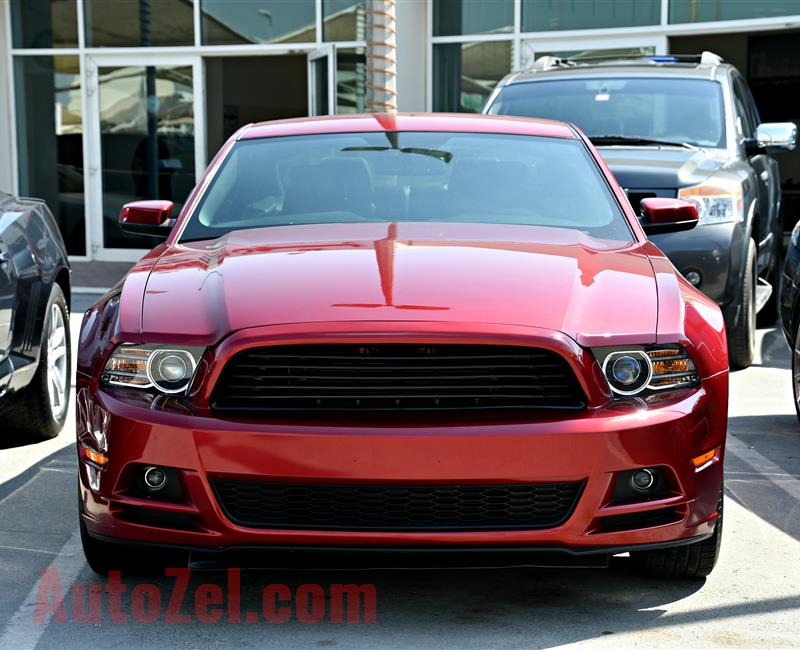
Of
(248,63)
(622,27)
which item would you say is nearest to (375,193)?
(622,27)

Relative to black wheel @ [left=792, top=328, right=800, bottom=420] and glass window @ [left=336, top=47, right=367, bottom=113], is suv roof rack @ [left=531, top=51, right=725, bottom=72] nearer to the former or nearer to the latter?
black wheel @ [left=792, top=328, right=800, bottom=420]

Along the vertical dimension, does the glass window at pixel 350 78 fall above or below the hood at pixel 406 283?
above

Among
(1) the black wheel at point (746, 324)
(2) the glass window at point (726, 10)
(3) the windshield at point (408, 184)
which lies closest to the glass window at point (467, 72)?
(2) the glass window at point (726, 10)

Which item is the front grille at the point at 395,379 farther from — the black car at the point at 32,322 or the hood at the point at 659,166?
the hood at the point at 659,166

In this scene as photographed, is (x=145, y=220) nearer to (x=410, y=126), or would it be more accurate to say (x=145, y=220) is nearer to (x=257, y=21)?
(x=410, y=126)

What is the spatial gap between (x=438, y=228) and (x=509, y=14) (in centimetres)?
1029

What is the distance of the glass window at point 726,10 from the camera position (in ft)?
42.4

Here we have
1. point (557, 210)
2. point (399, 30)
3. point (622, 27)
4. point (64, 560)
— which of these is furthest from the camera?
point (399, 30)

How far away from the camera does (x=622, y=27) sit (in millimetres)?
13703

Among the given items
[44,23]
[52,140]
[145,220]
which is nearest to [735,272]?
[145,220]

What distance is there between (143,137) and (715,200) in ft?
30.7

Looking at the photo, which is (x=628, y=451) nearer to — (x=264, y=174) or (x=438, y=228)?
(x=438, y=228)

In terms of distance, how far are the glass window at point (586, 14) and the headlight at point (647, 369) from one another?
1065 cm

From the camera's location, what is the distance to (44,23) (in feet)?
51.6
